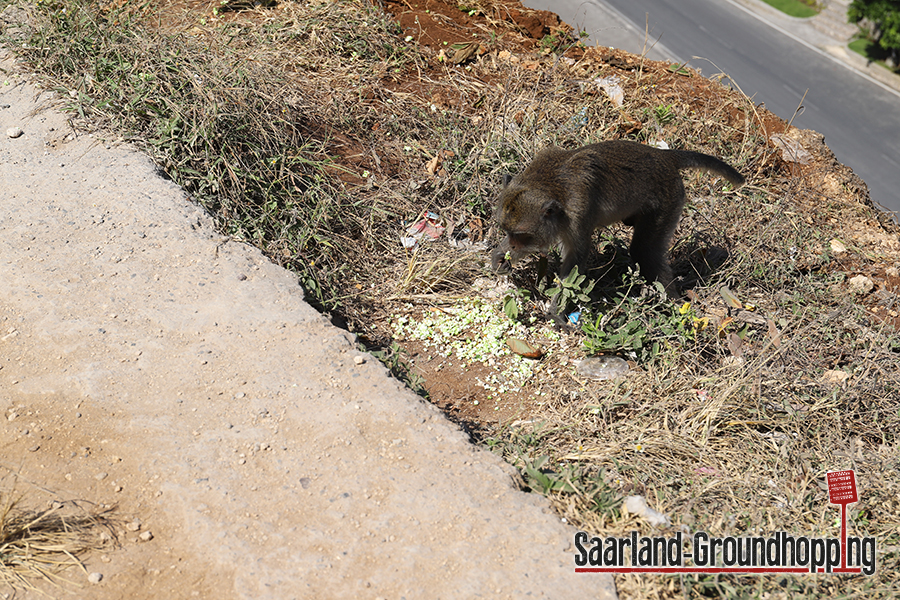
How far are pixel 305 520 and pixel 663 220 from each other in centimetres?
307

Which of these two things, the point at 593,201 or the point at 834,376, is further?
the point at 834,376

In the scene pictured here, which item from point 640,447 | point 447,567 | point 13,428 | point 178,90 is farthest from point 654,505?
point 178,90

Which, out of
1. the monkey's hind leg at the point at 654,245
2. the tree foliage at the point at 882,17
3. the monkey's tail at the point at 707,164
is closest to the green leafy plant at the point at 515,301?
the monkey's hind leg at the point at 654,245

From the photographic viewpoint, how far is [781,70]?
53.6 ft

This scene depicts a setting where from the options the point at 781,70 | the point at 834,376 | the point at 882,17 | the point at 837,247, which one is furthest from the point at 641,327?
the point at 882,17

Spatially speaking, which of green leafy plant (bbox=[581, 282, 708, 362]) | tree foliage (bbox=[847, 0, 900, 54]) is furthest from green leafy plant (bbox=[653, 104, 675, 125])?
tree foliage (bbox=[847, 0, 900, 54])

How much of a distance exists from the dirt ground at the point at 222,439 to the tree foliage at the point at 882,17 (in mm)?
16478

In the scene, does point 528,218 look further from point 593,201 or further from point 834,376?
point 834,376

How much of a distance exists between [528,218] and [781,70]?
48.7 feet

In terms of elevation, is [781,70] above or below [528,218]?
below

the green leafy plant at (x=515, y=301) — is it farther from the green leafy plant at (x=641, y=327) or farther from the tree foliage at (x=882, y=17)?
the tree foliage at (x=882, y=17)

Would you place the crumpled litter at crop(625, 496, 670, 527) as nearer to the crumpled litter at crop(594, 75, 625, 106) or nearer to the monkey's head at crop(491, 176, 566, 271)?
the monkey's head at crop(491, 176, 566, 271)

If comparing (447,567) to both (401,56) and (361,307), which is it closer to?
(361,307)

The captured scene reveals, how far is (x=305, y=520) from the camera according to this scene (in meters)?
3.08
